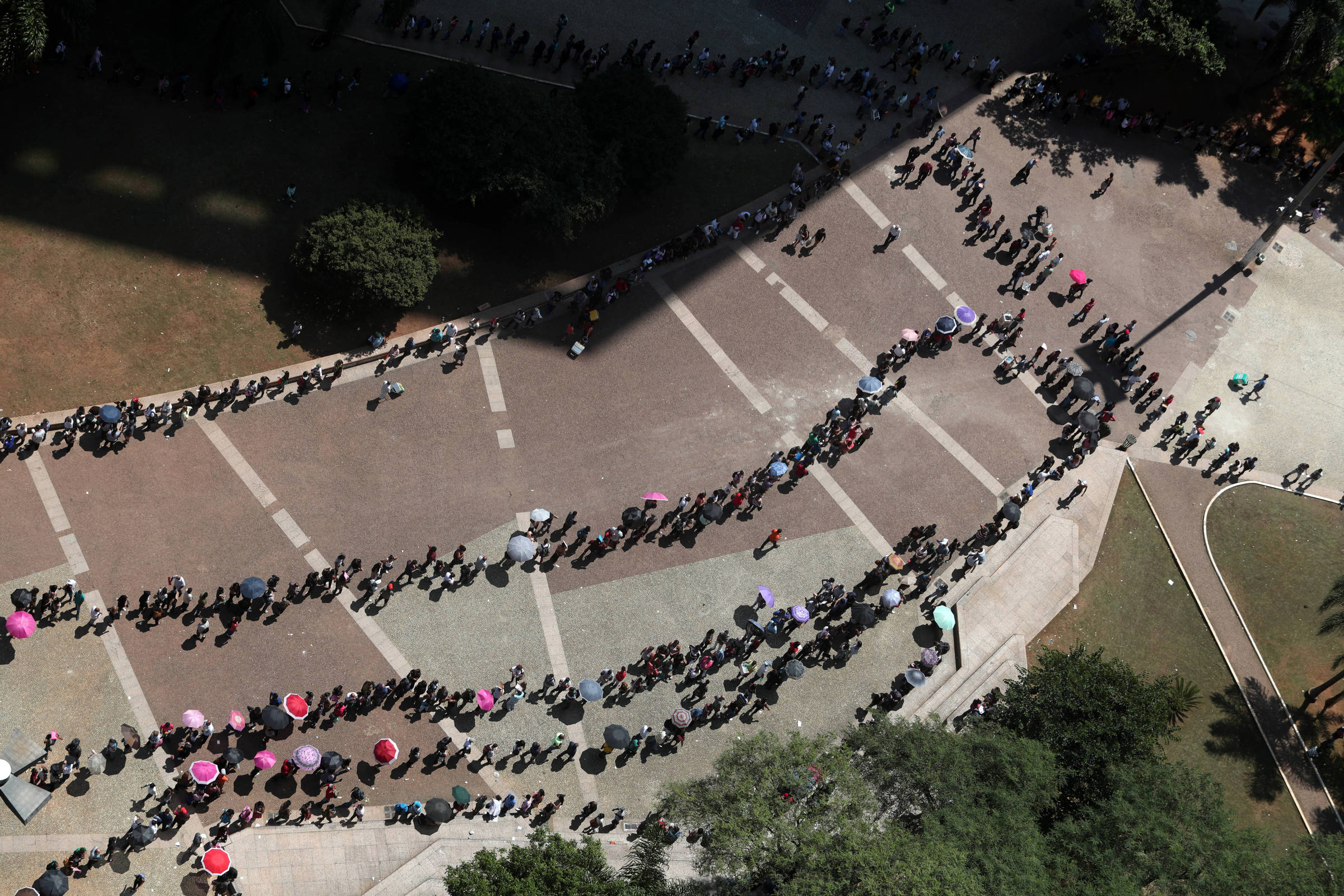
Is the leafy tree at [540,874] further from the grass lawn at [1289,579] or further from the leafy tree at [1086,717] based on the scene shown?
the grass lawn at [1289,579]

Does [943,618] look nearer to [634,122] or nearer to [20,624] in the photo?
[634,122]

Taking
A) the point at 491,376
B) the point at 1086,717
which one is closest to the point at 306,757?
the point at 491,376

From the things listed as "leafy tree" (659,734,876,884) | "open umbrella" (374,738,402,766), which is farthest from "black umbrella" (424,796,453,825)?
"leafy tree" (659,734,876,884)

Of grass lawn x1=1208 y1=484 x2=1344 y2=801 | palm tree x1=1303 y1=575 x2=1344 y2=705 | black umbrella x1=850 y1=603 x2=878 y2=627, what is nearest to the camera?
black umbrella x1=850 y1=603 x2=878 y2=627

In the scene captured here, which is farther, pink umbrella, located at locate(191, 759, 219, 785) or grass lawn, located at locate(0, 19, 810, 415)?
grass lawn, located at locate(0, 19, 810, 415)

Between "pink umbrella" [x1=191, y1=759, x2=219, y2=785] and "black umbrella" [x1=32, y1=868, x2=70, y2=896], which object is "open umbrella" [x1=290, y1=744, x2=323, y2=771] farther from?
"black umbrella" [x1=32, y1=868, x2=70, y2=896]

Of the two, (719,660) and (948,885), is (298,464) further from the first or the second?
(948,885)

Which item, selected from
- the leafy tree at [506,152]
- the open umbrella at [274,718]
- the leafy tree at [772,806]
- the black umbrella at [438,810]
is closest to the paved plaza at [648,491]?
the black umbrella at [438,810]
